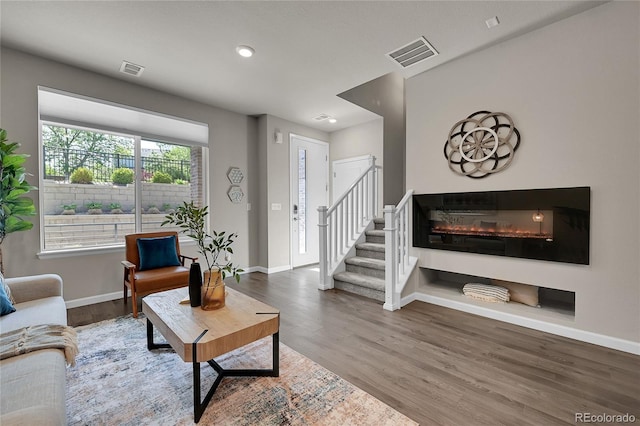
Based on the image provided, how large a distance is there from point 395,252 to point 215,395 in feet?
7.45

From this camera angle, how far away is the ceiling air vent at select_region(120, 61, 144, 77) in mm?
3174

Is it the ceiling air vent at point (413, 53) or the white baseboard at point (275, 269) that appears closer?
the ceiling air vent at point (413, 53)

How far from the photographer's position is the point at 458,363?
211 centimetres

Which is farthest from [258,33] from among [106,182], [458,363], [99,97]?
[458,363]

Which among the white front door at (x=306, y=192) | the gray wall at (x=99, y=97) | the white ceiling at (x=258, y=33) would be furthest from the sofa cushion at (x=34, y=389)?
the white front door at (x=306, y=192)

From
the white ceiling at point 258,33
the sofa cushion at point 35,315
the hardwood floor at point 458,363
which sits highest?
the white ceiling at point 258,33

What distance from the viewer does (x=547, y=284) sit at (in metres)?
2.64

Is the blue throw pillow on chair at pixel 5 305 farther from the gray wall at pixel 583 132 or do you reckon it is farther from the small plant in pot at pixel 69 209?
the gray wall at pixel 583 132

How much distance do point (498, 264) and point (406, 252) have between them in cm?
97

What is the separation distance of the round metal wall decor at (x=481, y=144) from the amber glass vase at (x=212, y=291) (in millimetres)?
2736

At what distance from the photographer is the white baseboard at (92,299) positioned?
10.7 feet

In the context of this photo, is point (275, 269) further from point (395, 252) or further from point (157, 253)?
point (395, 252)

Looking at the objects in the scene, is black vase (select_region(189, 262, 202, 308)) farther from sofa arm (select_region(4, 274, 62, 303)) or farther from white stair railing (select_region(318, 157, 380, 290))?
white stair railing (select_region(318, 157, 380, 290))

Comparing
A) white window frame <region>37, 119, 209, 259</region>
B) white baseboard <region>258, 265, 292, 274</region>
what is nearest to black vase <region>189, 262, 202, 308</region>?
white window frame <region>37, 119, 209, 259</region>
